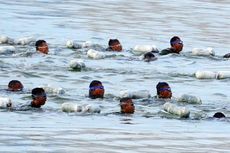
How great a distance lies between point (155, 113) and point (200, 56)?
318 inches

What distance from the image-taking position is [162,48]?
28.0 meters

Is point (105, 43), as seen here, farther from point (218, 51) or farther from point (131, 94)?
point (131, 94)

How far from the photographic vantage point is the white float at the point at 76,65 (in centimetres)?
2362

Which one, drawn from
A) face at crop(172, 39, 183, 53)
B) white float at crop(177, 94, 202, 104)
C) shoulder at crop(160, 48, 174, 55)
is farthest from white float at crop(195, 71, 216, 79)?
shoulder at crop(160, 48, 174, 55)

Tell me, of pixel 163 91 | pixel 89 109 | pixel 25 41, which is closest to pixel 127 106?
pixel 89 109

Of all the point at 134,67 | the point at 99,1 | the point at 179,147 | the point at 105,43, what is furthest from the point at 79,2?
the point at 179,147

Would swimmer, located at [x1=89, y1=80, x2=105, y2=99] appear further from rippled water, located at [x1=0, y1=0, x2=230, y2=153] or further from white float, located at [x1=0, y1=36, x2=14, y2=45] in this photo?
white float, located at [x1=0, y1=36, x2=14, y2=45]

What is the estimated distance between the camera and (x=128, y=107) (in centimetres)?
1853

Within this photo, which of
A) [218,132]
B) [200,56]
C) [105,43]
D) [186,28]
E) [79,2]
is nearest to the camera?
[218,132]

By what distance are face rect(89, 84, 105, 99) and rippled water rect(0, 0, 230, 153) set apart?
0.50 ft

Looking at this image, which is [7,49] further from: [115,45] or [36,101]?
[36,101]

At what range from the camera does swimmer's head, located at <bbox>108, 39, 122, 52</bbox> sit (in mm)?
26375

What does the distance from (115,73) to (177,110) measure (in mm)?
5337

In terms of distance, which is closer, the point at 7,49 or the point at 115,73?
the point at 115,73
